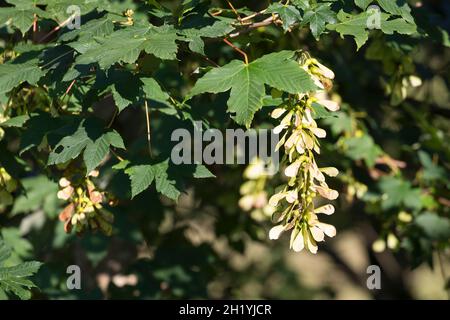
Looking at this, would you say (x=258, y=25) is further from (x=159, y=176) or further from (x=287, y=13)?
(x=159, y=176)

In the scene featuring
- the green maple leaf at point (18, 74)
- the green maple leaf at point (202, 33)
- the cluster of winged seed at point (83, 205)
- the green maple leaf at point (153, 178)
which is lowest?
the cluster of winged seed at point (83, 205)

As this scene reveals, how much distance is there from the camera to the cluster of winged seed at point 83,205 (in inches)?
101

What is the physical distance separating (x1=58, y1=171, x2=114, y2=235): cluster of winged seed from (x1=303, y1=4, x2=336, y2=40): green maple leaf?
88 centimetres

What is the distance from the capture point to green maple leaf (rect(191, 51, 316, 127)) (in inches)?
85.6

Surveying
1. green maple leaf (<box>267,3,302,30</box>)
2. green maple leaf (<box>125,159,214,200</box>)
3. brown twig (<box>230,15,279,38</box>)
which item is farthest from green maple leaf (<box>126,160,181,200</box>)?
green maple leaf (<box>267,3,302,30</box>)

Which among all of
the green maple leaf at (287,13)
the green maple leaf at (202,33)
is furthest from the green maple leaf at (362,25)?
the green maple leaf at (202,33)

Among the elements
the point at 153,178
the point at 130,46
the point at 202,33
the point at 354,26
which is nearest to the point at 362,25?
the point at 354,26

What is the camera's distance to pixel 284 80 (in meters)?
2.19

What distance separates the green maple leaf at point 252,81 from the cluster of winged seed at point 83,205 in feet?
1.91

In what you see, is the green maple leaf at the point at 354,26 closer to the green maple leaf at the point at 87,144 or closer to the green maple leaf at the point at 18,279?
the green maple leaf at the point at 87,144

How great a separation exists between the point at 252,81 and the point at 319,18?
0.28 metres

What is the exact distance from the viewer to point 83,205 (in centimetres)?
258

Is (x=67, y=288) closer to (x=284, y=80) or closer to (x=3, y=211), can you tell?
(x=3, y=211)

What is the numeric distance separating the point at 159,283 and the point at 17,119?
1469mm
